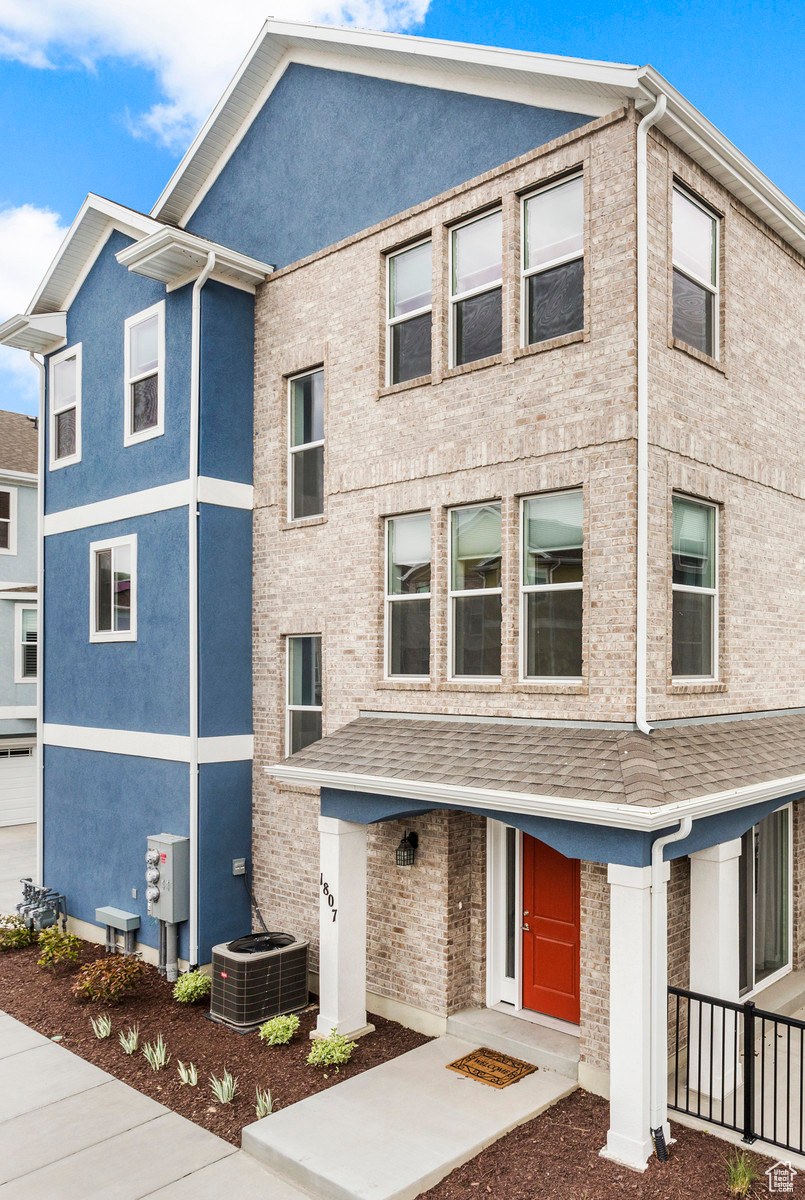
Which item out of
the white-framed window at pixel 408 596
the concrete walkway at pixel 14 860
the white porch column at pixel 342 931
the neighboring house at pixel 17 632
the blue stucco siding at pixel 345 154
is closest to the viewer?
the white porch column at pixel 342 931

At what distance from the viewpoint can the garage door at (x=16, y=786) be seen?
22141 mm

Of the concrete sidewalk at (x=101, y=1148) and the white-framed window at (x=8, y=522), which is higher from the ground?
the white-framed window at (x=8, y=522)

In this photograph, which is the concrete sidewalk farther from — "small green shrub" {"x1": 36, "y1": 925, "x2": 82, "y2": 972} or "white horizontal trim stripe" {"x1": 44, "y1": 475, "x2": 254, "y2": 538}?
"white horizontal trim stripe" {"x1": 44, "y1": 475, "x2": 254, "y2": 538}

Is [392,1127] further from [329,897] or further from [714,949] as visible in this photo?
[714,949]

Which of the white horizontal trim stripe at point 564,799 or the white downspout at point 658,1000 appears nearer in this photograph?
the white horizontal trim stripe at point 564,799

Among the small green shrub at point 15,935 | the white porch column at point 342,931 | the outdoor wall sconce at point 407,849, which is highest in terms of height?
the outdoor wall sconce at point 407,849

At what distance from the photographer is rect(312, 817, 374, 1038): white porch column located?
9.12m

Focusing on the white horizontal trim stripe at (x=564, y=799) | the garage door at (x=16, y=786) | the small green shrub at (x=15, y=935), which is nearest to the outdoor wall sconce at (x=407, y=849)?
the white horizontal trim stripe at (x=564, y=799)

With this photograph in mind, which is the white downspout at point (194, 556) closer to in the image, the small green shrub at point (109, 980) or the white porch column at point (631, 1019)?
the small green shrub at point (109, 980)

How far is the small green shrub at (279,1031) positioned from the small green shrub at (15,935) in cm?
532

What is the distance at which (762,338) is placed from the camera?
10.1 metres

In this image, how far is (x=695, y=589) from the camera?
8977 mm

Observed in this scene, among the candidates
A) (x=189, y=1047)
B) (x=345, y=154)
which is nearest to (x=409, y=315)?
(x=345, y=154)

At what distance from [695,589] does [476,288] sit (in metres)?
3.96
